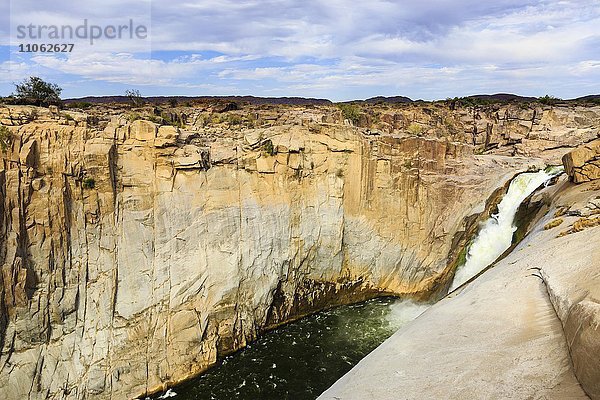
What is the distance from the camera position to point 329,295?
1970 centimetres

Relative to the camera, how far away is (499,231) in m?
19.1

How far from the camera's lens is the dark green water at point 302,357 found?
47.3ft

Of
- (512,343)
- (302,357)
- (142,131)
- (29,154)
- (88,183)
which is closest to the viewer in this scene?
(512,343)

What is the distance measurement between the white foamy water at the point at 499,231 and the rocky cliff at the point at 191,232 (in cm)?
80

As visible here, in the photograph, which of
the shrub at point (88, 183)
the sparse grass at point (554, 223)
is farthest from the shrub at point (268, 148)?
the sparse grass at point (554, 223)

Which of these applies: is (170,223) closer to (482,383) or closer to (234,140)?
(234,140)

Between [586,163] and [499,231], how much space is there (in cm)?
451

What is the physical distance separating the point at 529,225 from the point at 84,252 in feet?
55.9

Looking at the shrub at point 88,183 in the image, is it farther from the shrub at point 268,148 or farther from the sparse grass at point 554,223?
the sparse grass at point 554,223

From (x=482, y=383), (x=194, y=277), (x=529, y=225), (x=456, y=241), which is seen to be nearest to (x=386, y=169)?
(x=456, y=241)

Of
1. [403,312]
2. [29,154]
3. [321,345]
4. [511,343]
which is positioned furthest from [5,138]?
[403,312]

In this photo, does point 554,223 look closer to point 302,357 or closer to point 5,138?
point 302,357

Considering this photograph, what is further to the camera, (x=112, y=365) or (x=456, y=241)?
(x=456, y=241)

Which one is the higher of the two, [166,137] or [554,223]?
[166,137]
